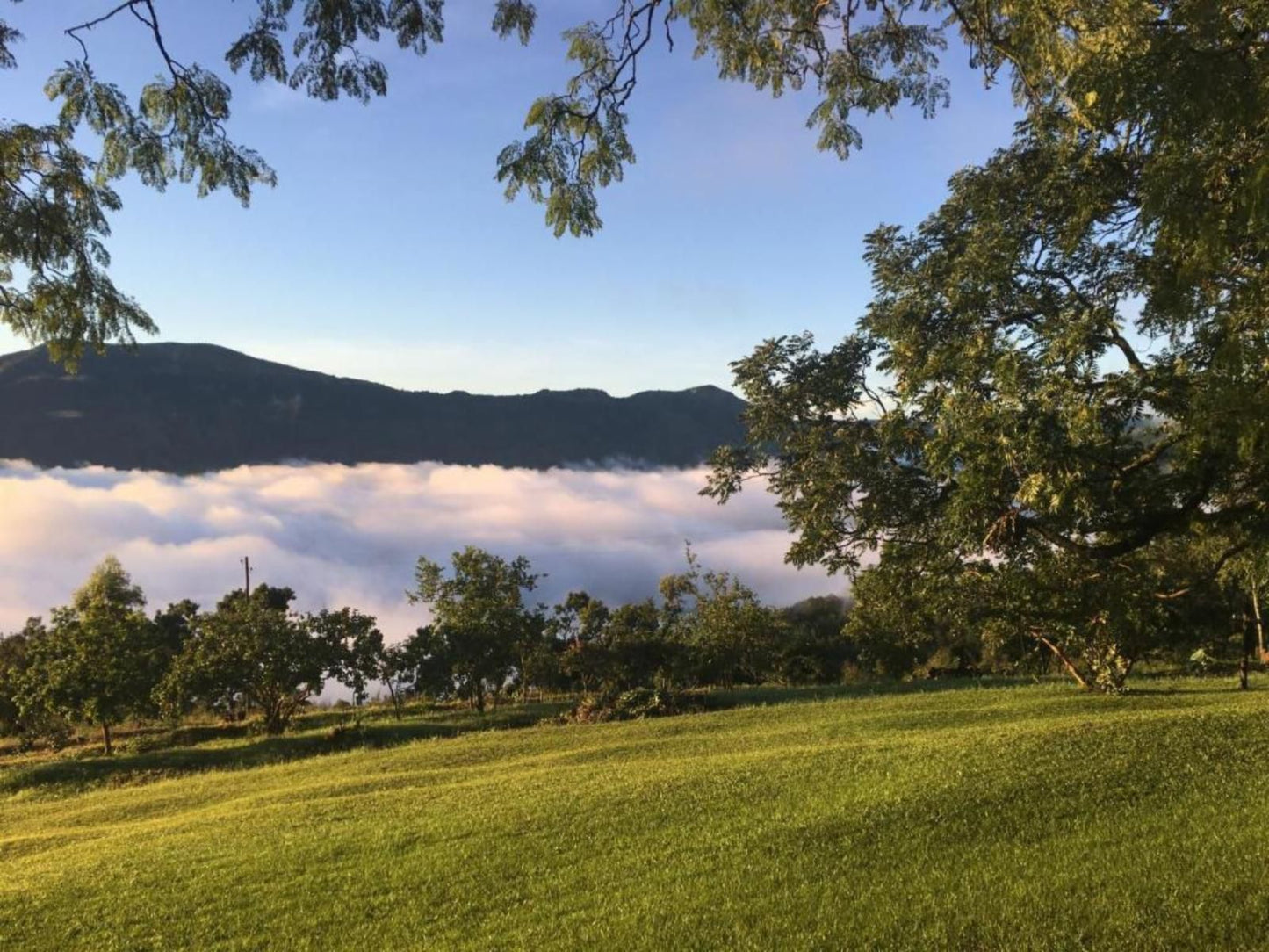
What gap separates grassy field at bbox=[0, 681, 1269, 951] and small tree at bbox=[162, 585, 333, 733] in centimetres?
1426

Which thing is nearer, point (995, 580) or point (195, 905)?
point (195, 905)

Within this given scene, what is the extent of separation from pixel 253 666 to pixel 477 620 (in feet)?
28.1

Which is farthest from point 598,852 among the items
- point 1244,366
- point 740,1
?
point 740,1

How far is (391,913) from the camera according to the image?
668cm

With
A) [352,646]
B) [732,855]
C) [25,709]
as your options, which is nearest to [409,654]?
[352,646]

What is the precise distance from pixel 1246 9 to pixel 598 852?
26.7 ft

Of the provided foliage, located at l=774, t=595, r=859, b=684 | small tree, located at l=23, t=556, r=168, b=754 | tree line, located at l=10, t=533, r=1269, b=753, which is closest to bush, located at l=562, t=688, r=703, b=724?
tree line, located at l=10, t=533, r=1269, b=753

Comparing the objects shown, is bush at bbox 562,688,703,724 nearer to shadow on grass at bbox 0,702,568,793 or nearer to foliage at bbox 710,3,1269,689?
shadow on grass at bbox 0,702,568,793

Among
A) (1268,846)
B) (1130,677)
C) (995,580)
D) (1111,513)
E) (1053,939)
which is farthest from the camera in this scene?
(1130,677)

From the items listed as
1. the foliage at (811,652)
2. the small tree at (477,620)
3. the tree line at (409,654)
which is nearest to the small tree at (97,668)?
the tree line at (409,654)

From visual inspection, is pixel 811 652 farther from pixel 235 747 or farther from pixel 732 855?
pixel 732 855

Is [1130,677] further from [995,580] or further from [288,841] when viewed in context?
[288,841]

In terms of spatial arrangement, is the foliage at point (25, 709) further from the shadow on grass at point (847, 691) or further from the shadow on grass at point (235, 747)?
the shadow on grass at point (847, 691)

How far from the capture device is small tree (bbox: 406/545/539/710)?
3362cm
